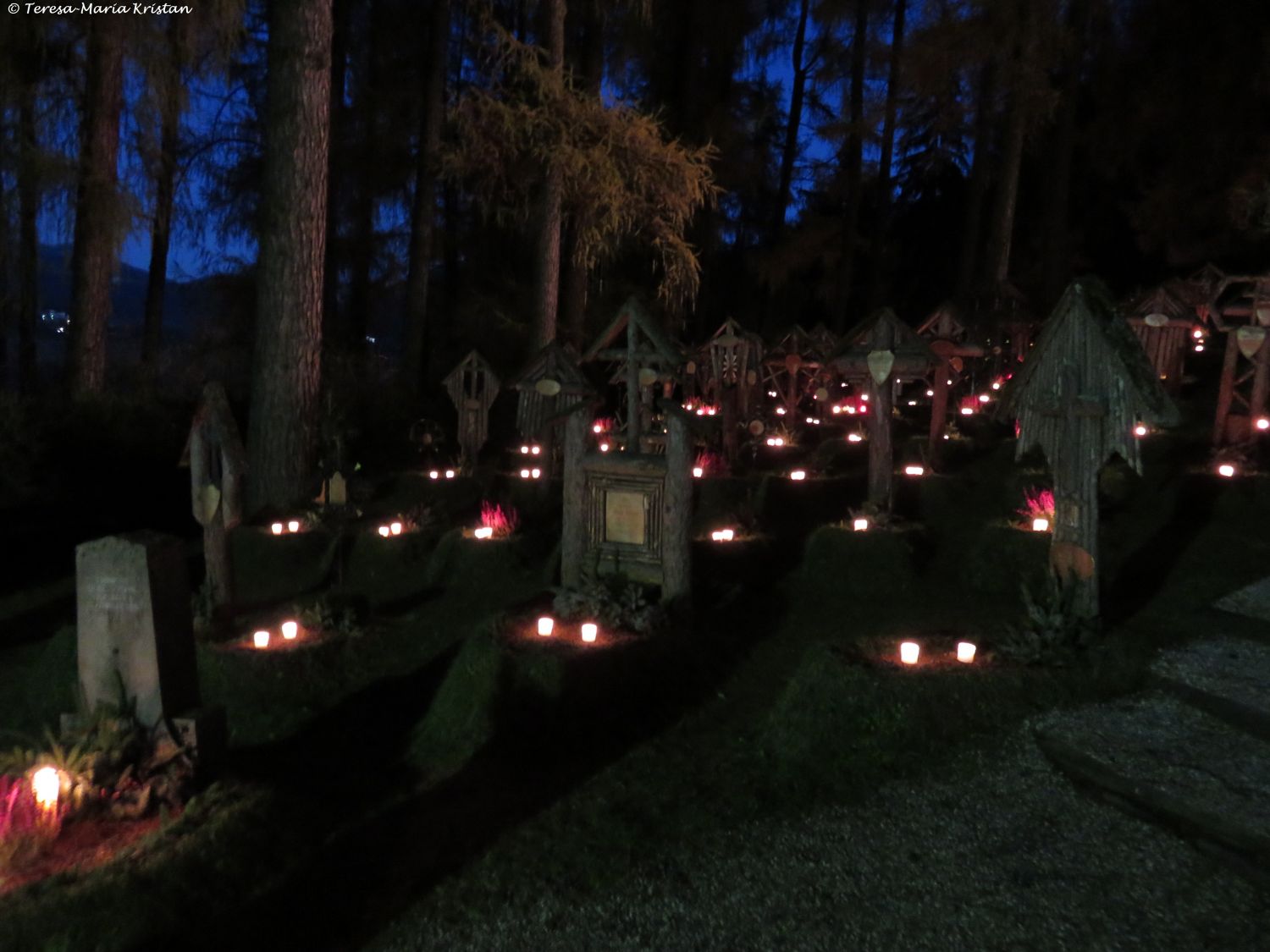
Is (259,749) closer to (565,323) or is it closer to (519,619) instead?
(519,619)

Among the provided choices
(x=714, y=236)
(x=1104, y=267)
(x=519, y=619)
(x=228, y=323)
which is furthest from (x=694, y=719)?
(x=1104, y=267)

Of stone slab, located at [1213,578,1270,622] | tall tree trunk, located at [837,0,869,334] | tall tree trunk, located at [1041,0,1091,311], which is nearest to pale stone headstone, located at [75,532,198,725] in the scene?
stone slab, located at [1213,578,1270,622]

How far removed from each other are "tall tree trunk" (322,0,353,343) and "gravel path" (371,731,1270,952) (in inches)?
617

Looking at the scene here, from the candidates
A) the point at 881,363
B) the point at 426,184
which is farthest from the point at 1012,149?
the point at 426,184

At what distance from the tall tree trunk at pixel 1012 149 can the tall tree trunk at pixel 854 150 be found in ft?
17.8

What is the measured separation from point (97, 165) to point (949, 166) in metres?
19.8

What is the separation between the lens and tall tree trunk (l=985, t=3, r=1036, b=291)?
585 inches

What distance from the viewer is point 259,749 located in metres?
6.72

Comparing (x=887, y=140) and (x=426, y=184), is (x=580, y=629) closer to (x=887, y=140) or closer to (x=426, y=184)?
(x=426, y=184)

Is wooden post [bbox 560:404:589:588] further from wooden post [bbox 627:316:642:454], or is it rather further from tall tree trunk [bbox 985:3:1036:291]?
tall tree trunk [bbox 985:3:1036:291]

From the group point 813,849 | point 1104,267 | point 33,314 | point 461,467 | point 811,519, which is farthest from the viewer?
point 1104,267

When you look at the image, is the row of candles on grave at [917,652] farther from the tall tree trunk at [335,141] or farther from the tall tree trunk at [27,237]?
the tall tree trunk at [335,141]

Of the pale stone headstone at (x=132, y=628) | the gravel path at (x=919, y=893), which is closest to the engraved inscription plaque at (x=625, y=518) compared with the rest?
the gravel path at (x=919, y=893)

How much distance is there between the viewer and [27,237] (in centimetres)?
1410
